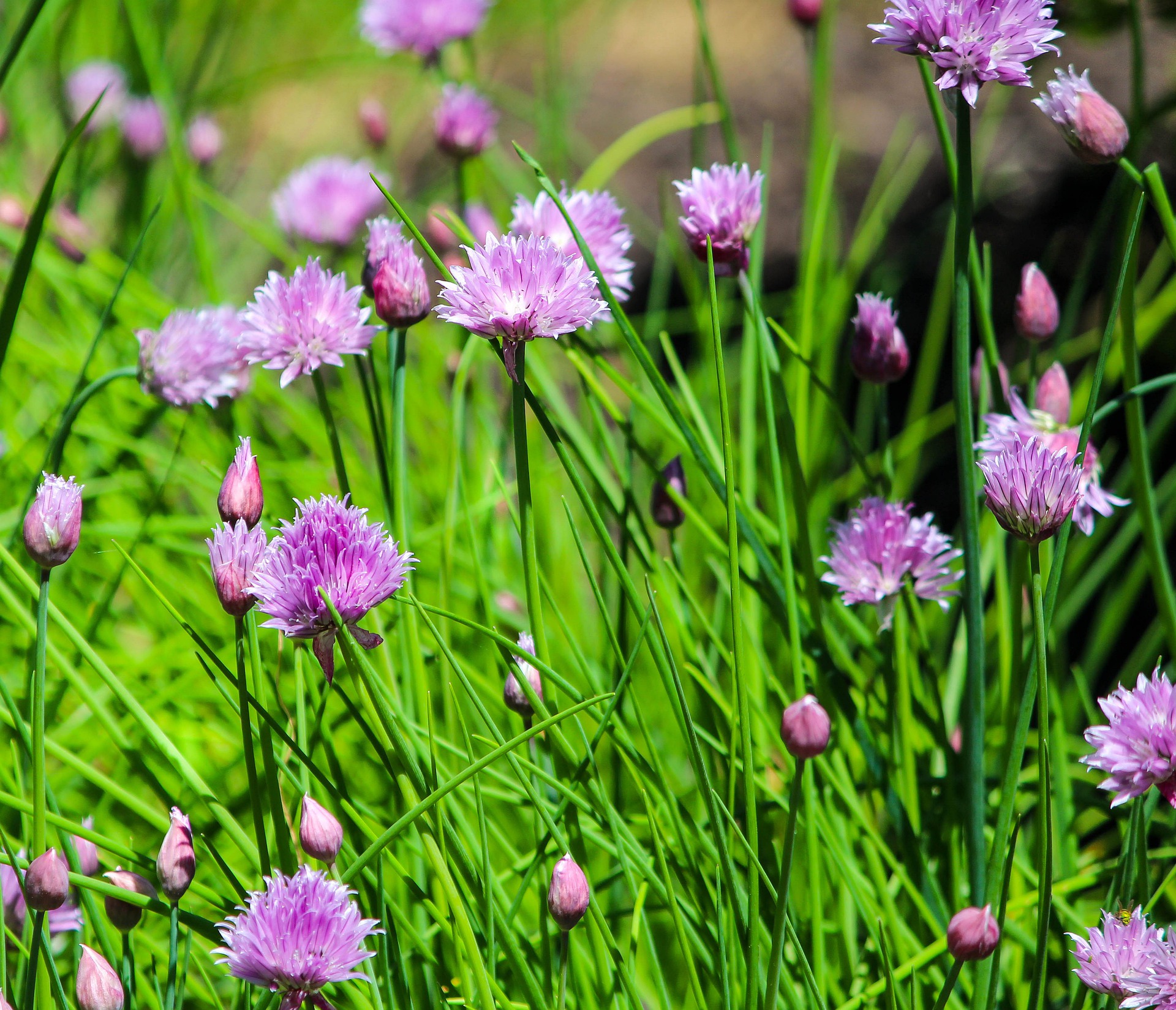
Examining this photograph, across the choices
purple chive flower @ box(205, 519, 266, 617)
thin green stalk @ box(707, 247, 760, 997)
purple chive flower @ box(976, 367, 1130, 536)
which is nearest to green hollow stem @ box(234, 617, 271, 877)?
purple chive flower @ box(205, 519, 266, 617)

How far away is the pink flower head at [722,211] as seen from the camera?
25.9 inches

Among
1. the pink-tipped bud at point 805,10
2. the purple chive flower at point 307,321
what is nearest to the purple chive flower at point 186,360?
the purple chive flower at point 307,321

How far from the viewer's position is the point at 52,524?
54 centimetres

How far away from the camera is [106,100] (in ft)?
5.57

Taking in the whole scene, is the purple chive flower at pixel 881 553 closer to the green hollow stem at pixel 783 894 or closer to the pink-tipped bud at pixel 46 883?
the green hollow stem at pixel 783 894

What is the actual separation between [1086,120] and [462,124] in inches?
22.9

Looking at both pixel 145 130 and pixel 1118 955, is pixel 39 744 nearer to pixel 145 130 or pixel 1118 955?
pixel 1118 955

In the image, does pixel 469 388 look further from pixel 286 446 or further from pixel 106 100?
pixel 106 100

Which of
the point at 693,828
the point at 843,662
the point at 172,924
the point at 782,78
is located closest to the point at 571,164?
the point at 782,78

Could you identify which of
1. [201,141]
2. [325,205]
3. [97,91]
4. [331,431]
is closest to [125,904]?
[331,431]

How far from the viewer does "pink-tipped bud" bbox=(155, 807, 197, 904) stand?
1.64ft

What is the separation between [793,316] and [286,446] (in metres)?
0.66

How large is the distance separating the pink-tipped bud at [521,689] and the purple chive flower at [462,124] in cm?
55

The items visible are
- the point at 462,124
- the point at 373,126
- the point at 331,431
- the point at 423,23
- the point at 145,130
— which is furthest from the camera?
the point at 145,130
